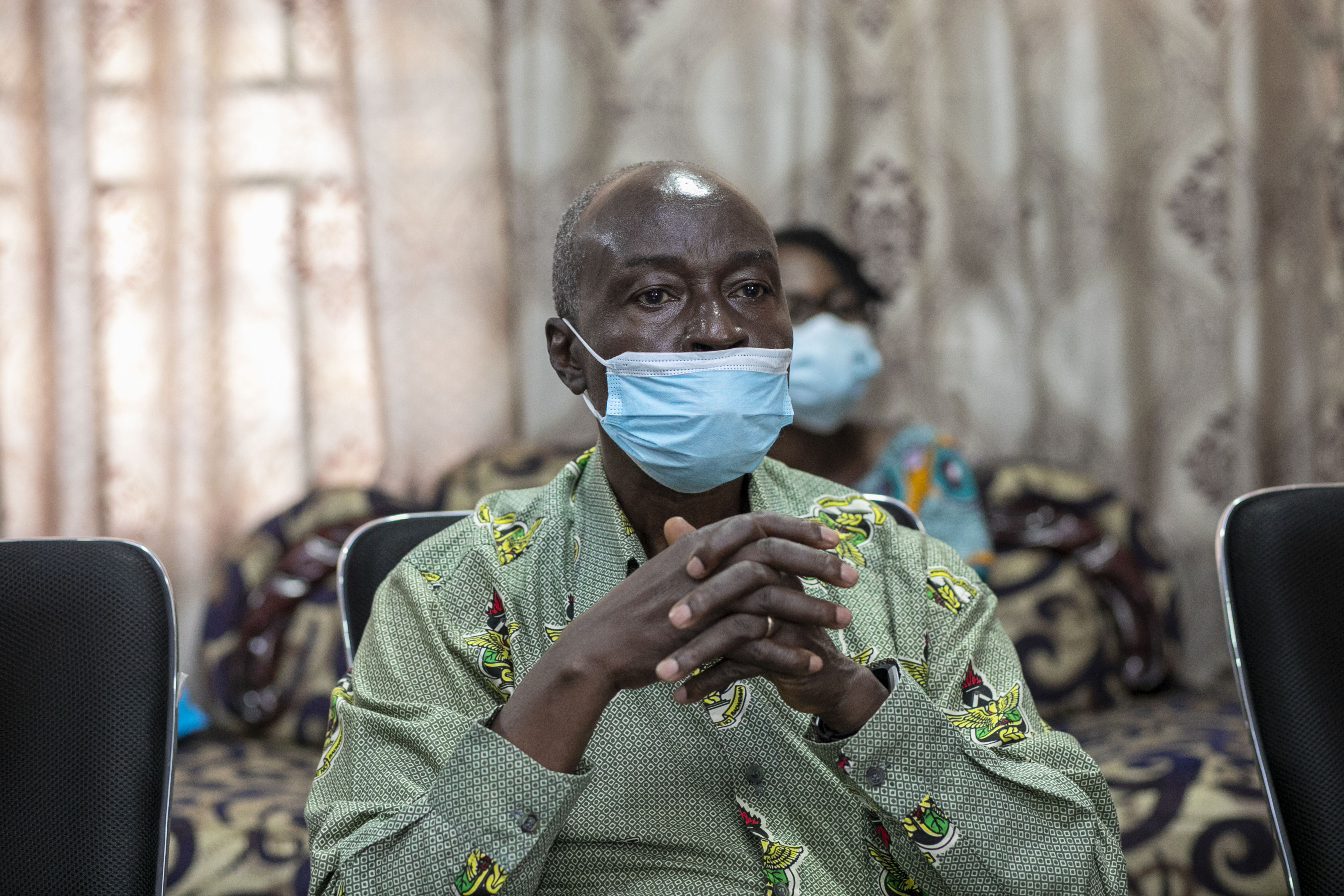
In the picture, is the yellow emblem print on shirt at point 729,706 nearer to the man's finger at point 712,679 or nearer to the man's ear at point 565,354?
the man's finger at point 712,679

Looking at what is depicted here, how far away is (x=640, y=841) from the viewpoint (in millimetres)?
1396

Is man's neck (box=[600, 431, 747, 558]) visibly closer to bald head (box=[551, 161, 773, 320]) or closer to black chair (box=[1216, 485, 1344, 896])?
bald head (box=[551, 161, 773, 320])

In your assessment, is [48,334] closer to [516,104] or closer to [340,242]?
[340,242]

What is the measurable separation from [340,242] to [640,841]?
2.44m

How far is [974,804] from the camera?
1.30m

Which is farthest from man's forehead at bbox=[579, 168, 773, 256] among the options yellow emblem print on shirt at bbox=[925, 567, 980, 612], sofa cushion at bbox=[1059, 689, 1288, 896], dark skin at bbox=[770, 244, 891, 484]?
sofa cushion at bbox=[1059, 689, 1288, 896]

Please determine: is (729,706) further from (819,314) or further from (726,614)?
(819,314)

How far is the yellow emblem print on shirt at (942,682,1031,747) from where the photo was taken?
1399mm

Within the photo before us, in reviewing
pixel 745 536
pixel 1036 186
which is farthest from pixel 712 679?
pixel 1036 186

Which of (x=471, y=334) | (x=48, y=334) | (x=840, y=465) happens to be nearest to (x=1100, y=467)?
(x=840, y=465)

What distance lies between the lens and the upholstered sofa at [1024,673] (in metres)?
2.46

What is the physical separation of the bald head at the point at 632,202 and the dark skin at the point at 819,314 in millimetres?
1414

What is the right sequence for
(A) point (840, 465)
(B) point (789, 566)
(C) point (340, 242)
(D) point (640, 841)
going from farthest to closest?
(C) point (340, 242) → (A) point (840, 465) → (D) point (640, 841) → (B) point (789, 566)

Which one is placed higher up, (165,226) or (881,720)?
(165,226)
